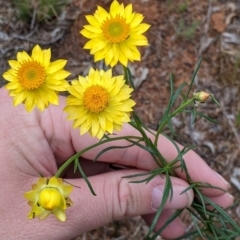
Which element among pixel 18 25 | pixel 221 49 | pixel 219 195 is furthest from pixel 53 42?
pixel 219 195

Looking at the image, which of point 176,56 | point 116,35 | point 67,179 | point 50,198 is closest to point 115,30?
point 116,35

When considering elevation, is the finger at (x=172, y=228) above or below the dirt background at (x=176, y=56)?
below

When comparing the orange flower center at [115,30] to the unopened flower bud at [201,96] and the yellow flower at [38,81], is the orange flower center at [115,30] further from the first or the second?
the unopened flower bud at [201,96]

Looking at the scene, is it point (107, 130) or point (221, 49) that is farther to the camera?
point (221, 49)

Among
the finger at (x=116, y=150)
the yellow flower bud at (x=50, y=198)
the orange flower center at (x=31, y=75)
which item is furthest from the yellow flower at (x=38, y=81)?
the finger at (x=116, y=150)

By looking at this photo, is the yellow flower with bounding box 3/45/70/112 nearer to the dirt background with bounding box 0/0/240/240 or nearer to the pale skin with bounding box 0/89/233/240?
the pale skin with bounding box 0/89/233/240

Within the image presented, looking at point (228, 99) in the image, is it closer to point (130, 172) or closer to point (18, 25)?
point (130, 172)

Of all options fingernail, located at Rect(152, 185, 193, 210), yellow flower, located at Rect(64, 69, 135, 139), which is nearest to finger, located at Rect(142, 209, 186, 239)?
fingernail, located at Rect(152, 185, 193, 210)
